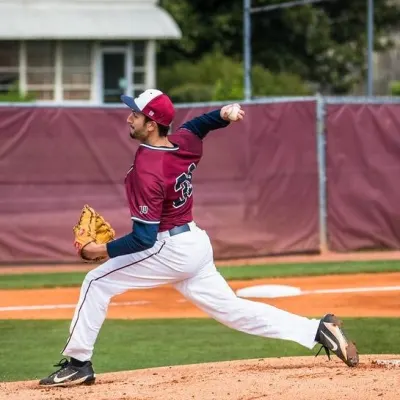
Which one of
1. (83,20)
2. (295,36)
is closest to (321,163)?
(83,20)

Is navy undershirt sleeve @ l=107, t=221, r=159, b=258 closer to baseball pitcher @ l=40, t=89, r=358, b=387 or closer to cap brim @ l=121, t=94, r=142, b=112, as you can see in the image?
baseball pitcher @ l=40, t=89, r=358, b=387

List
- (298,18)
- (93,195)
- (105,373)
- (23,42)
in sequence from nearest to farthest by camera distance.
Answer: (105,373) < (93,195) < (23,42) < (298,18)

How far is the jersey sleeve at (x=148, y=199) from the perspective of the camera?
25.9 ft

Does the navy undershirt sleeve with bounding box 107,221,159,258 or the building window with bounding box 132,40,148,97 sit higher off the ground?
the building window with bounding box 132,40,148,97

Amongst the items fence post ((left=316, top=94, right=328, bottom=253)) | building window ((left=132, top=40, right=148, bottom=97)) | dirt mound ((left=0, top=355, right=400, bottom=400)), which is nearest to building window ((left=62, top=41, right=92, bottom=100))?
building window ((left=132, top=40, right=148, bottom=97))

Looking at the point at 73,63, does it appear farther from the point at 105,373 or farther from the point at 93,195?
the point at 105,373

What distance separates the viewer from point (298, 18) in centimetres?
4122

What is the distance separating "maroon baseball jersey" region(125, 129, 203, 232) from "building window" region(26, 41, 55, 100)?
26069mm

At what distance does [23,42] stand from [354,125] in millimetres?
17844

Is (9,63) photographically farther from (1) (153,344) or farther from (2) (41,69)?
(1) (153,344)

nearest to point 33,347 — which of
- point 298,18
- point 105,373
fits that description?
point 105,373

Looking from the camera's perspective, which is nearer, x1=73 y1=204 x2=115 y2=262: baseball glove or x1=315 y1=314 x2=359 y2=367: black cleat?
x1=73 y1=204 x2=115 y2=262: baseball glove

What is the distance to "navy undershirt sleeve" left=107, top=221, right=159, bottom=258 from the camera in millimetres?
7930

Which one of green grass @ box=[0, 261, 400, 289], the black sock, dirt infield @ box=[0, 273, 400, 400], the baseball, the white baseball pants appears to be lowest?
green grass @ box=[0, 261, 400, 289]
